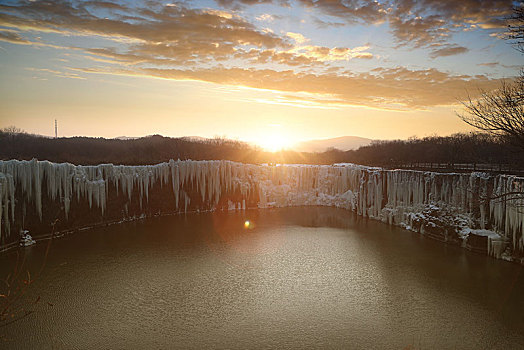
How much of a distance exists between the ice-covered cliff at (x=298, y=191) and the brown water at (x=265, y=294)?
199 centimetres

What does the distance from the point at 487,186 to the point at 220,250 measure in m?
14.8

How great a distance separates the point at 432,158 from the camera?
55312 millimetres

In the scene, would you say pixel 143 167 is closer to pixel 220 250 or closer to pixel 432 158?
pixel 220 250

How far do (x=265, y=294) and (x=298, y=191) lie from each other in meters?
26.1

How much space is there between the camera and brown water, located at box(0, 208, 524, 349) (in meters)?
10.9

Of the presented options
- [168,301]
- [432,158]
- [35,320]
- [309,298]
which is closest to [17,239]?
[35,320]

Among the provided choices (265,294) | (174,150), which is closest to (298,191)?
(265,294)

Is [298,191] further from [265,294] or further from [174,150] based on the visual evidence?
[174,150]

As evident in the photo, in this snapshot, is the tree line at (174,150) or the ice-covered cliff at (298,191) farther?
the tree line at (174,150)

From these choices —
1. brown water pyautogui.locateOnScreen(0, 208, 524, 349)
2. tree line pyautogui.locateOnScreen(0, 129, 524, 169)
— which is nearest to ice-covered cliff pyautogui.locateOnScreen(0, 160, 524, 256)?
brown water pyautogui.locateOnScreen(0, 208, 524, 349)

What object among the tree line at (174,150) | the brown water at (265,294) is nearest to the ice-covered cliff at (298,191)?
the brown water at (265,294)

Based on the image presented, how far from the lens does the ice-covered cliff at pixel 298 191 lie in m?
19.4

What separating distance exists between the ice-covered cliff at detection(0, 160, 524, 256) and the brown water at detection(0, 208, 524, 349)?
1992 millimetres

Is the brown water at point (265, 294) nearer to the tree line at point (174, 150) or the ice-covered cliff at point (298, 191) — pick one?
the ice-covered cliff at point (298, 191)
